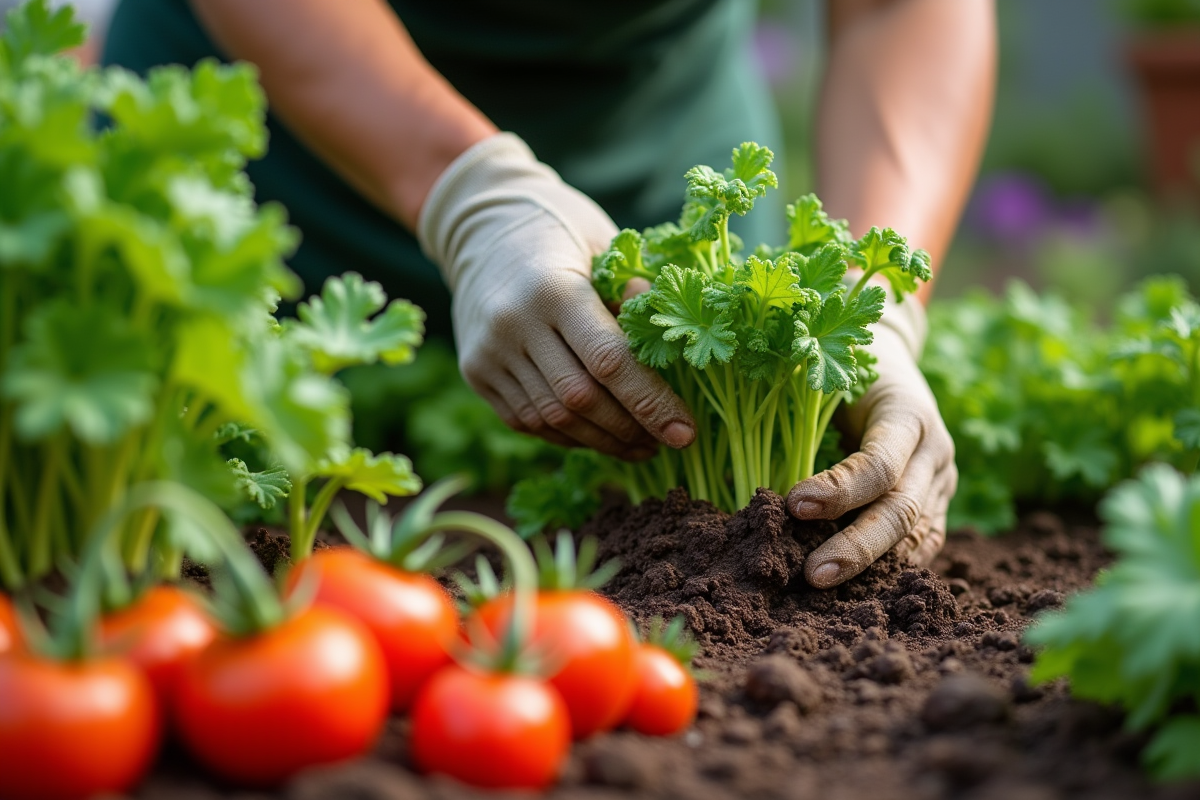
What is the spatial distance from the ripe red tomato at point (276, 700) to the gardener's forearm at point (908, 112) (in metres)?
2.11

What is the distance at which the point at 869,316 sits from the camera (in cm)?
211

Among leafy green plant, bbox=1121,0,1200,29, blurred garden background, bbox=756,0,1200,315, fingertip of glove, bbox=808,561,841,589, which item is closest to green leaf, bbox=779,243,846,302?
fingertip of glove, bbox=808,561,841,589

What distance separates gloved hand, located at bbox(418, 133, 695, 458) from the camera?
90.2 inches

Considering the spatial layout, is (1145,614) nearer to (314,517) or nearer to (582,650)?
(582,650)

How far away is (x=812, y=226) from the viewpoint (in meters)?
2.32

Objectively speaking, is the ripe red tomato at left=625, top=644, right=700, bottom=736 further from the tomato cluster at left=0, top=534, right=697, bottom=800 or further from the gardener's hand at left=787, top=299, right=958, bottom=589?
the gardener's hand at left=787, top=299, right=958, bottom=589

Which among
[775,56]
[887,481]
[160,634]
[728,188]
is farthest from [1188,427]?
[775,56]

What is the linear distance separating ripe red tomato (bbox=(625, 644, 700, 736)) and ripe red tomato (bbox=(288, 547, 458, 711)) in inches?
10.7

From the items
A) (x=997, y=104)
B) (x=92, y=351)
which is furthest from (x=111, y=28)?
(x=997, y=104)

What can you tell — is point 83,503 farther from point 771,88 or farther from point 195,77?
point 771,88

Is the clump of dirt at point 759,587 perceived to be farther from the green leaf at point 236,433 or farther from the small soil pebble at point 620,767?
the green leaf at point 236,433

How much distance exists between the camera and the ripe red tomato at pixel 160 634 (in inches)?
53.0

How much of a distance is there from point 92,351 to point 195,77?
399mm

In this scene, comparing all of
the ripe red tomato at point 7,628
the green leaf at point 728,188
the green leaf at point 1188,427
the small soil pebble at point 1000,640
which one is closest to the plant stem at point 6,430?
the ripe red tomato at point 7,628
